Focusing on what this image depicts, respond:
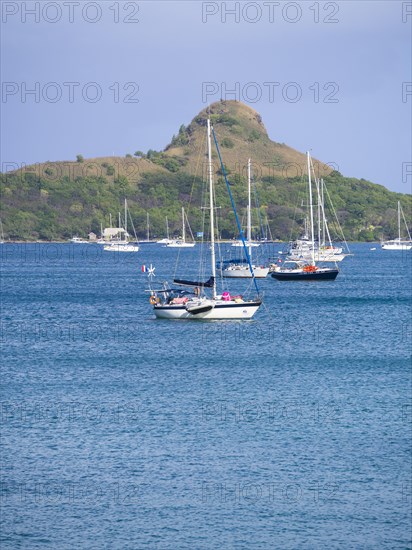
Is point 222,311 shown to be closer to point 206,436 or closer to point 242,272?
point 206,436

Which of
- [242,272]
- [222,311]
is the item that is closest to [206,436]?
[222,311]

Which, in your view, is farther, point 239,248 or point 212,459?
point 239,248

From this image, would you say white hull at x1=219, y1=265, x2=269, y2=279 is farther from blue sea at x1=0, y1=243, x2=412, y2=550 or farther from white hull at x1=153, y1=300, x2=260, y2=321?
white hull at x1=153, y1=300, x2=260, y2=321

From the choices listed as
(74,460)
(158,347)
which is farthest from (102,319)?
(74,460)

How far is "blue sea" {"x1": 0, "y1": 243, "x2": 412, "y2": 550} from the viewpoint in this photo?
2795cm

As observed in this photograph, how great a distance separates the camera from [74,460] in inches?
1284

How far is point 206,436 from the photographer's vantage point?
35.6 meters

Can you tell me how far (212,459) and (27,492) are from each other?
18.5ft

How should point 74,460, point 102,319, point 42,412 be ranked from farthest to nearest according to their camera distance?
point 102,319, point 42,412, point 74,460

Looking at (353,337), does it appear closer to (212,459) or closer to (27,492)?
(212,459)

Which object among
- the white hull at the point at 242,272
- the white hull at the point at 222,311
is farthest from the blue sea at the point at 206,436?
the white hull at the point at 242,272

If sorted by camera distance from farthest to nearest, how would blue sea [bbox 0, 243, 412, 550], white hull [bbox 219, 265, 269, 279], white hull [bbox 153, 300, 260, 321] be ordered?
white hull [bbox 219, 265, 269, 279] → white hull [bbox 153, 300, 260, 321] → blue sea [bbox 0, 243, 412, 550]

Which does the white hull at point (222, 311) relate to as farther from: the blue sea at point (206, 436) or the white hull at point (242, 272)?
the white hull at point (242, 272)

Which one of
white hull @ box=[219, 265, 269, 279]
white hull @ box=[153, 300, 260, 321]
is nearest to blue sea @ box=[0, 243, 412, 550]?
white hull @ box=[153, 300, 260, 321]
